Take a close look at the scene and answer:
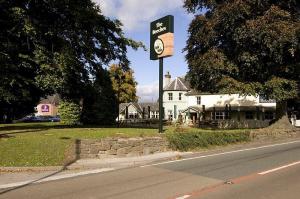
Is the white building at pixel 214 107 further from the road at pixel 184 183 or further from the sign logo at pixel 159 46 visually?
the road at pixel 184 183

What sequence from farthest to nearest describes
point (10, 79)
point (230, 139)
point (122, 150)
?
1. point (230, 139)
2. point (10, 79)
3. point (122, 150)

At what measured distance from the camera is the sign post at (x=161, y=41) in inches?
914

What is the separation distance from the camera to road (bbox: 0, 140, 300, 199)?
10.6m

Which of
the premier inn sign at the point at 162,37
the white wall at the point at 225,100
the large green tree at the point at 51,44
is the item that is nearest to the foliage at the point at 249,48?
the large green tree at the point at 51,44

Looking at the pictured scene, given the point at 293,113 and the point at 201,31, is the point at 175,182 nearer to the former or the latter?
the point at 201,31

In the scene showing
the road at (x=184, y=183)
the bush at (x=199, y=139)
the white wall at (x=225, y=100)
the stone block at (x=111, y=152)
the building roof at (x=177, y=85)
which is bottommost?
the road at (x=184, y=183)

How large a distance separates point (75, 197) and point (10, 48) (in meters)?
15.6

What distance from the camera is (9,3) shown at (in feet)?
Result: 80.7

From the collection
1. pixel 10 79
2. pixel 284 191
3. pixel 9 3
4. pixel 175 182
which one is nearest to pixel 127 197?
pixel 175 182

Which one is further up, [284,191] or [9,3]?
[9,3]

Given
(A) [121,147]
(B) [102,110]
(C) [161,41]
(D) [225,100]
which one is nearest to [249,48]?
(C) [161,41]

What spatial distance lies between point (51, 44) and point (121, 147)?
987 centimetres

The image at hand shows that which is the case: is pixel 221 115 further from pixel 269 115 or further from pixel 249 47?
pixel 249 47

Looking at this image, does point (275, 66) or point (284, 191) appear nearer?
point (284, 191)
